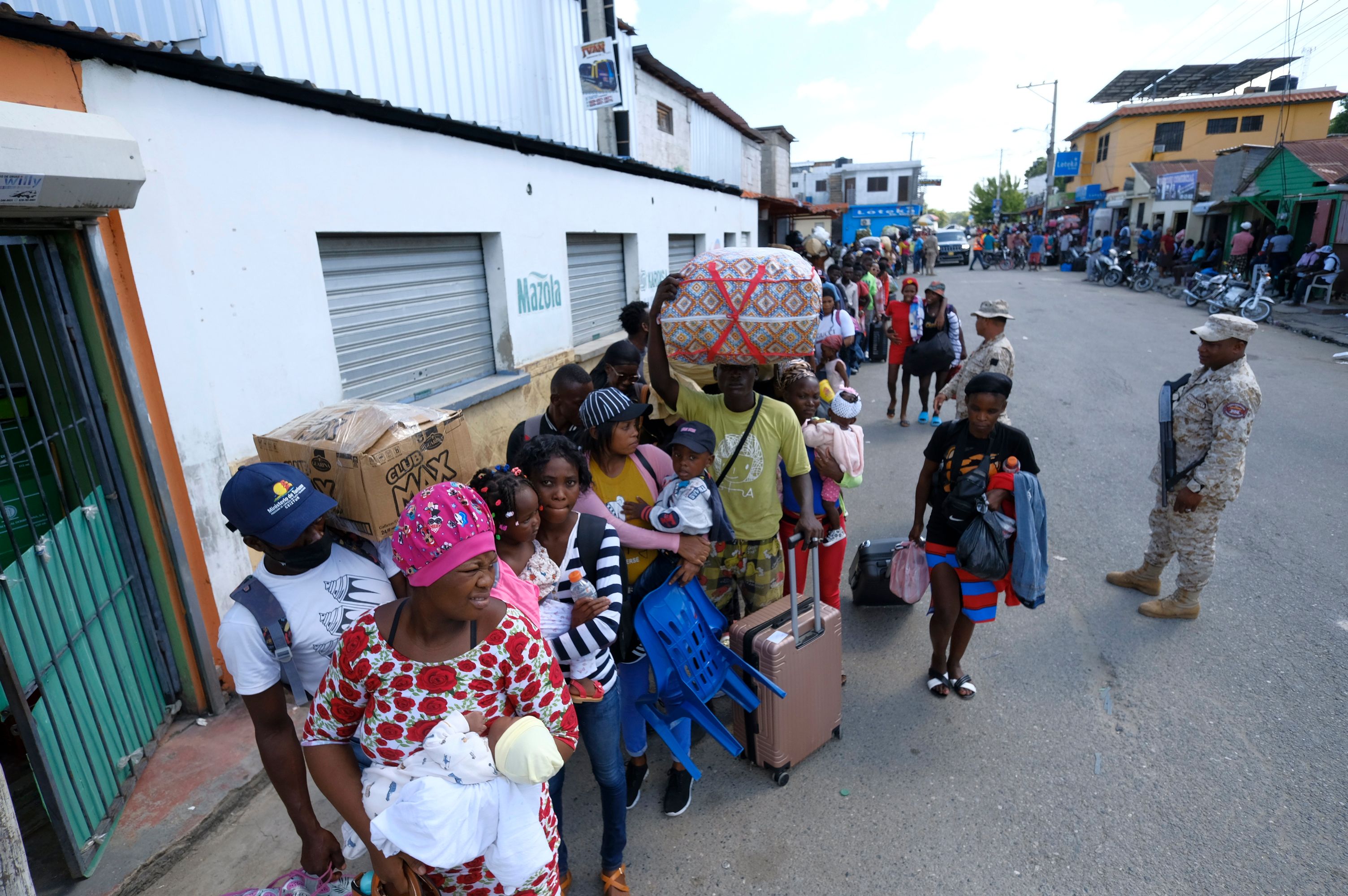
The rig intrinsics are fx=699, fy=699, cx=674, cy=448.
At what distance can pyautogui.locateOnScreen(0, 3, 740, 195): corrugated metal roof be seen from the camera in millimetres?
2719

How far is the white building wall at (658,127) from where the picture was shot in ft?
40.7

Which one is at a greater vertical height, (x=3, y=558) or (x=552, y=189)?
(x=552, y=189)

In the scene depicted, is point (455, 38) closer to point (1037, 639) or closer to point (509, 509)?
point (509, 509)

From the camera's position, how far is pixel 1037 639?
4.10 meters

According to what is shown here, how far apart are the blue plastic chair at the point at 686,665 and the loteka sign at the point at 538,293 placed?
475 cm

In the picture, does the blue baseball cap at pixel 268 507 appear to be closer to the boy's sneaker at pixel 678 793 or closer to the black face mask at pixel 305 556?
the black face mask at pixel 305 556

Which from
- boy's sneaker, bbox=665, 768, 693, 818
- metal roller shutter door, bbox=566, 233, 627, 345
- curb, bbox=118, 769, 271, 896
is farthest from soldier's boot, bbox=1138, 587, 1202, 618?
metal roller shutter door, bbox=566, 233, 627, 345

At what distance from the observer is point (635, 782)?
3068 mm

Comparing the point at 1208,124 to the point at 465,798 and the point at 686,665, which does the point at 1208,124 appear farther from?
the point at 465,798

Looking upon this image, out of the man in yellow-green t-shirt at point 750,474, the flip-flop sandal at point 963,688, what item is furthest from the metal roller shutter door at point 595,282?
the flip-flop sandal at point 963,688

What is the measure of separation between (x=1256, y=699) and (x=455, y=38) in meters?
7.69

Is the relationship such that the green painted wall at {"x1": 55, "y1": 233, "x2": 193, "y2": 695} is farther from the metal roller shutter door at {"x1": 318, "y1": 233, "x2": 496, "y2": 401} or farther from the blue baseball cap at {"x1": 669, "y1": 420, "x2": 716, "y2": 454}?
the blue baseball cap at {"x1": 669, "y1": 420, "x2": 716, "y2": 454}

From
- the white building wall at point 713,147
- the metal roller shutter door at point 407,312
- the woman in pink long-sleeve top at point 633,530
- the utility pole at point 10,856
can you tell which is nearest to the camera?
the utility pole at point 10,856

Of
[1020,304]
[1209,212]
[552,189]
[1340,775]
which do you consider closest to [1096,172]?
[1209,212]
